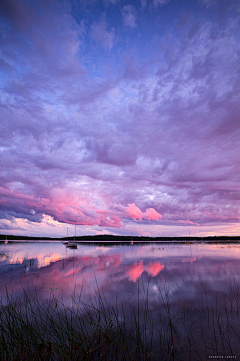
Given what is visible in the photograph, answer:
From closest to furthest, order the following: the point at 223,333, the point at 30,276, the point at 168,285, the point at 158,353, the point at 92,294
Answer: the point at 158,353, the point at 223,333, the point at 92,294, the point at 168,285, the point at 30,276

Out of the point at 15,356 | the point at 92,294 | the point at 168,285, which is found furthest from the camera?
the point at 168,285

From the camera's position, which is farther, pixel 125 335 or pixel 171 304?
pixel 171 304

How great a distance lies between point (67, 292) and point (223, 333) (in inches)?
408

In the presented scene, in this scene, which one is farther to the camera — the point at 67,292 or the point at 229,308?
the point at 67,292

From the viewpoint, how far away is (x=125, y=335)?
23.4ft

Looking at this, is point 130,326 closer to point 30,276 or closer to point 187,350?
point 187,350

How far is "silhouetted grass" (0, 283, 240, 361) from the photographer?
5.83 metres

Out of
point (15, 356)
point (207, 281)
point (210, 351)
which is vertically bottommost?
point (207, 281)

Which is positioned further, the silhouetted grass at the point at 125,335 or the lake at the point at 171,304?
the lake at the point at 171,304

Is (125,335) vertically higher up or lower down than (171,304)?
higher up

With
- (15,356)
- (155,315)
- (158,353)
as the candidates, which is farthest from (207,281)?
(15,356)

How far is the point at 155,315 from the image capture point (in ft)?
32.2

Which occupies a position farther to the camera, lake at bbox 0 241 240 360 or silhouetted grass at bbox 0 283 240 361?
lake at bbox 0 241 240 360

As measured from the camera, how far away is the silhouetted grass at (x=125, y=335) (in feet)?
19.1
